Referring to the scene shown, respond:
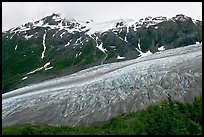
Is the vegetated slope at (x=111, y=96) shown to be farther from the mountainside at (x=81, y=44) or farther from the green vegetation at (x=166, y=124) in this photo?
the mountainside at (x=81, y=44)

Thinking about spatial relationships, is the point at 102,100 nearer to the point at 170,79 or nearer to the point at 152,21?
the point at 170,79

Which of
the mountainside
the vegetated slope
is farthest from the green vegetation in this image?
the mountainside

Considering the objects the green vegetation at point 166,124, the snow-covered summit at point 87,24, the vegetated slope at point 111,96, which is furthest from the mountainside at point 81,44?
the green vegetation at point 166,124

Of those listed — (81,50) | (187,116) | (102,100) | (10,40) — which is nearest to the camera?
(187,116)

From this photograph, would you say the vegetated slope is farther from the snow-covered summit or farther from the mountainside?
the snow-covered summit

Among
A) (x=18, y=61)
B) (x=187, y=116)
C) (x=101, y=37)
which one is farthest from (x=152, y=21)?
(x=187, y=116)

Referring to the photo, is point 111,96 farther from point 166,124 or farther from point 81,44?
point 81,44
